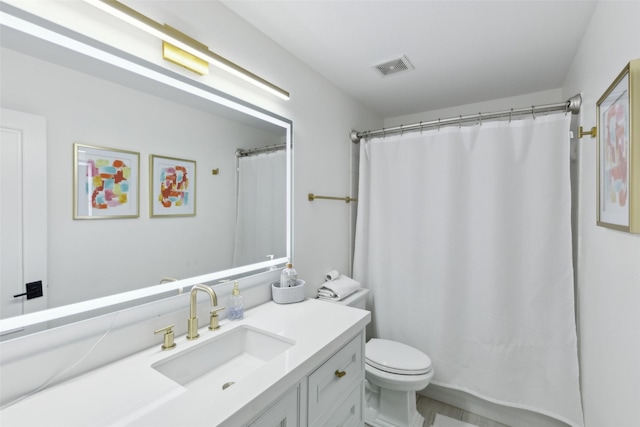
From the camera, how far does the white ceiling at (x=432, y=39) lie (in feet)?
4.35

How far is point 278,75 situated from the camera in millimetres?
1613

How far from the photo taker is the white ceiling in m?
1.33

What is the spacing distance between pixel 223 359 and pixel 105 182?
779 millimetres

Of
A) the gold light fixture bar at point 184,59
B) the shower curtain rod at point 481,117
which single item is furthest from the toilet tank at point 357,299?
the gold light fixture bar at point 184,59

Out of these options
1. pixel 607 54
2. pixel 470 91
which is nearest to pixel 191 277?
pixel 607 54

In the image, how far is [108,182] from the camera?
3.17 ft

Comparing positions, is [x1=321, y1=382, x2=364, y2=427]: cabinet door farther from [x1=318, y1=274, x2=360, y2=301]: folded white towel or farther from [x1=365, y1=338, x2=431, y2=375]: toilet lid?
[x1=318, y1=274, x2=360, y2=301]: folded white towel

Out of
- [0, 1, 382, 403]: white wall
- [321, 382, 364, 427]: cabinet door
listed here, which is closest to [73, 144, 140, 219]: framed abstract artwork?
[0, 1, 382, 403]: white wall

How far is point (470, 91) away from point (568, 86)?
1.93 ft

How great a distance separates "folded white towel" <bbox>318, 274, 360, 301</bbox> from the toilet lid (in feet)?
1.29

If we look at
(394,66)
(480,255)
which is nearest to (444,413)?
(480,255)

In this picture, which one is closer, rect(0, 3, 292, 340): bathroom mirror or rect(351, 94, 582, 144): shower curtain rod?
rect(0, 3, 292, 340): bathroom mirror

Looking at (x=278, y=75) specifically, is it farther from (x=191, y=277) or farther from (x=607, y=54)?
(x=607, y=54)

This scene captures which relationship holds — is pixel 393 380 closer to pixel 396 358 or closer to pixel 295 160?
pixel 396 358
